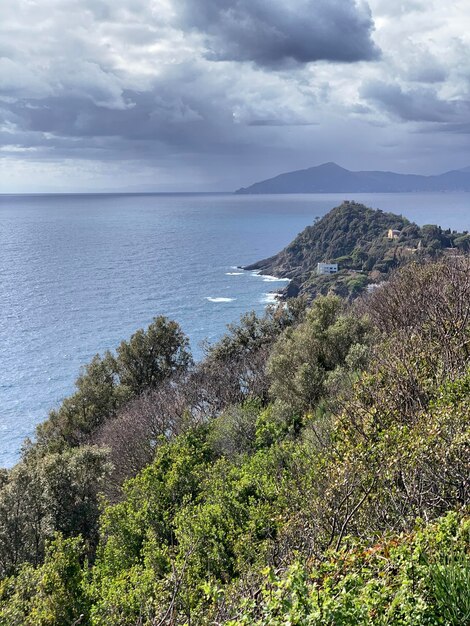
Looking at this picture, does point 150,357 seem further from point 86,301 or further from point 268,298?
point 268,298

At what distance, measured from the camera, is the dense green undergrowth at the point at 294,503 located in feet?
23.6

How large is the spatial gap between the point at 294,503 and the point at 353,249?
→ 154226mm

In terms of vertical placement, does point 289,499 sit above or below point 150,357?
above

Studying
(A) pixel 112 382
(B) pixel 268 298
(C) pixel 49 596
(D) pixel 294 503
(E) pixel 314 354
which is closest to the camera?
(D) pixel 294 503

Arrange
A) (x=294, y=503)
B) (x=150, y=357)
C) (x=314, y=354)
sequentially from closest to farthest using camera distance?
(x=294, y=503) → (x=314, y=354) → (x=150, y=357)

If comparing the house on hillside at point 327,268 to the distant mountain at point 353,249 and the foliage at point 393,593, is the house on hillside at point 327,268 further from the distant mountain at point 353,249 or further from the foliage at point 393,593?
the foliage at point 393,593

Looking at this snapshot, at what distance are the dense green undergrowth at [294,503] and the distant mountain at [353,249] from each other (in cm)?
8446

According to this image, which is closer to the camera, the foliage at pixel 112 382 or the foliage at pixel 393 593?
the foliage at pixel 393 593

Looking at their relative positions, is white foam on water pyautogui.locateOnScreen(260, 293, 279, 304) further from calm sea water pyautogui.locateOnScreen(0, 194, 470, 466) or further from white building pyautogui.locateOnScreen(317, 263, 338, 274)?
white building pyautogui.locateOnScreen(317, 263, 338, 274)

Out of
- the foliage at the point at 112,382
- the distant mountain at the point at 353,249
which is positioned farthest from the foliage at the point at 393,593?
the distant mountain at the point at 353,249

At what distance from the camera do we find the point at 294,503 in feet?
44.9

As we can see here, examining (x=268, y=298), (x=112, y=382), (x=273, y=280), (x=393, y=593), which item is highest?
(x=393, y=593)

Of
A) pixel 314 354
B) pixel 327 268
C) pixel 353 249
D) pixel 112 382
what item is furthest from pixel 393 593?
pixel 353 249

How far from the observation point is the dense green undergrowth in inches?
283
